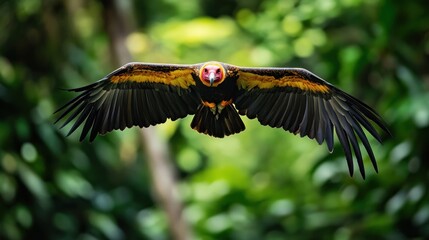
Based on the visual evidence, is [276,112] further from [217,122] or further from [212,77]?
[212,77]

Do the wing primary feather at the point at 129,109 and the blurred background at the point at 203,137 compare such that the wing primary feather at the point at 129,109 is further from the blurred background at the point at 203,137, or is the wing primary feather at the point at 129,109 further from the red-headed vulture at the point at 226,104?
the blurred background at the point at 203,137

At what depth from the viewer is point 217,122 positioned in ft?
20.6

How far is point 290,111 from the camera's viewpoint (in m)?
6.60

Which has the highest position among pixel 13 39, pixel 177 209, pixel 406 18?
Result: pixel 13 39

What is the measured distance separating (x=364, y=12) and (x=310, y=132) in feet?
16.0

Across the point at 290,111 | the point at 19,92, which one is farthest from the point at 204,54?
the point at 290,111

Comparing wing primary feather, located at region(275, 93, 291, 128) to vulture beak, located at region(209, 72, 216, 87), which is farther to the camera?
wing primary feather, located at region(275, 93, 291, 128)

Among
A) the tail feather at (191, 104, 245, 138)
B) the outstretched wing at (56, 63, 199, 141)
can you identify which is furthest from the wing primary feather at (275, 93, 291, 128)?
the outstretched wing at (56, 63, 199, 141)

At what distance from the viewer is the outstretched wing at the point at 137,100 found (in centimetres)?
637

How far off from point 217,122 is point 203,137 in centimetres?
662

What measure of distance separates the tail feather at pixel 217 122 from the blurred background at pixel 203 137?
10.2ft

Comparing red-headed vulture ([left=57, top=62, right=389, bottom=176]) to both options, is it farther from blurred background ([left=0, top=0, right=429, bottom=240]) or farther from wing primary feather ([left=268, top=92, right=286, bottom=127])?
blurred background ([left=0, top=0, right=429, bottom=240])

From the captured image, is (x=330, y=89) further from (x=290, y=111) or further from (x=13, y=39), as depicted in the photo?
(x=13, y=39)

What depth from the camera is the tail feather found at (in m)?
6.25
